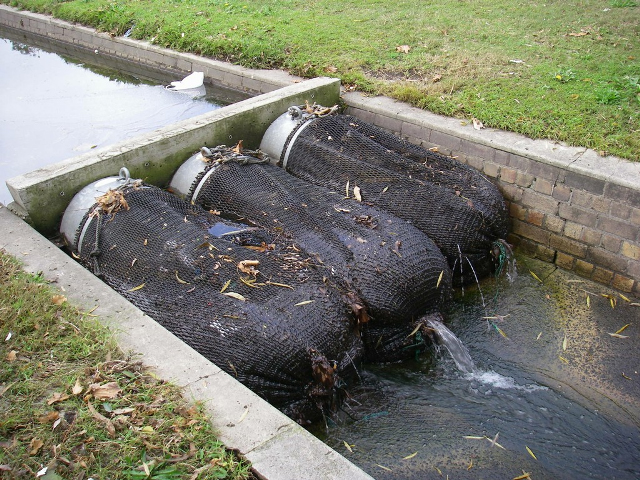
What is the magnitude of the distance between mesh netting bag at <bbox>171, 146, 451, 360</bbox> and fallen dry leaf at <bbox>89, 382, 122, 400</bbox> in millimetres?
1613

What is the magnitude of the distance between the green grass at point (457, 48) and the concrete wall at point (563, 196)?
0.27 m

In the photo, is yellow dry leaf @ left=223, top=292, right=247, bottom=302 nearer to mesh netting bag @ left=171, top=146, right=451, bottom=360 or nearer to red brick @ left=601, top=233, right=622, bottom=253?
mesh netting bag @ left=171, top=146, right=451, bottom=360

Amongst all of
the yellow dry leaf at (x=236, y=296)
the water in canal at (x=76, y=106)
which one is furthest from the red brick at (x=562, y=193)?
the water in canal at (x=76, y=106)

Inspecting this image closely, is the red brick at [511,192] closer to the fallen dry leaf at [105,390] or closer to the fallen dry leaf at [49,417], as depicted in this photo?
the fallen dry leaf at [105,390]

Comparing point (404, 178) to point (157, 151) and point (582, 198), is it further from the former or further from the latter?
point (157, 151)

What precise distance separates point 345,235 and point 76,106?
5944 mm

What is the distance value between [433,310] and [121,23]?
8954 millimetres

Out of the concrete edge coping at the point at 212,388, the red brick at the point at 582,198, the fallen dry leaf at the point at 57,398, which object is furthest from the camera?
the red brick at the point at 582,198

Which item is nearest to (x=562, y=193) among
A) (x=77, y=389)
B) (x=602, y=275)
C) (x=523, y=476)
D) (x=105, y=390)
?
(x=602, y=275)

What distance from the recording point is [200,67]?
8.73 metres

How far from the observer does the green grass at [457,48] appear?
19.0ft

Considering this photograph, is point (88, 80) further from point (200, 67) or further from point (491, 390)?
point (491, 390)

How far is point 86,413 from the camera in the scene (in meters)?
2.84

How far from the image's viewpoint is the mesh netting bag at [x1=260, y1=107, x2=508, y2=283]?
491cm
